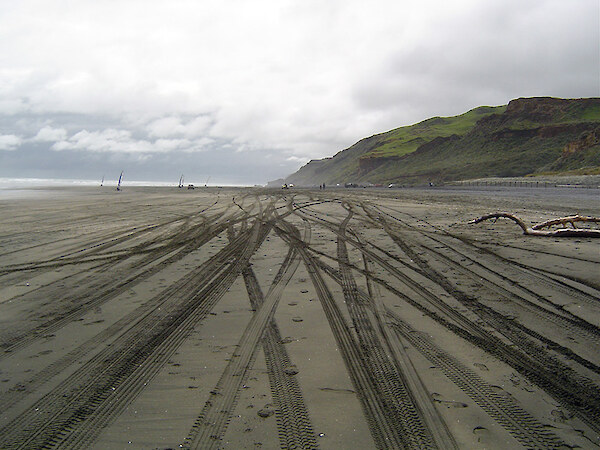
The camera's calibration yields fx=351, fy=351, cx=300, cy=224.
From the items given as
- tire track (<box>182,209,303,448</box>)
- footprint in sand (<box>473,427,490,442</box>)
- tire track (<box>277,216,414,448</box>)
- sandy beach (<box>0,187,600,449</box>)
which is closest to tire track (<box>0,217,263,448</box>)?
→ sandy beach (<box>0,187,600,449</box>)

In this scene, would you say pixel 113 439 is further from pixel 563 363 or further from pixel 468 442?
pixel 563 363

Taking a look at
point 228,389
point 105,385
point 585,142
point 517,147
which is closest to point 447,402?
point 228,389

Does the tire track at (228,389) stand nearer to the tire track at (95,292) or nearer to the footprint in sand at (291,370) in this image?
the footprint in sand at (291,370)

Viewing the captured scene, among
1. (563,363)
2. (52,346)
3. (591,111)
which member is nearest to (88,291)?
(52,346)

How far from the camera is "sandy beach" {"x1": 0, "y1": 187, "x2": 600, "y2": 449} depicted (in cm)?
280

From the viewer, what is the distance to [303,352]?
13.2ft

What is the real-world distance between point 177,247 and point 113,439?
8007 mm

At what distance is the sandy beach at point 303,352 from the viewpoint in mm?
2805

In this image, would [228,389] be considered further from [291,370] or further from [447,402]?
[447,402]

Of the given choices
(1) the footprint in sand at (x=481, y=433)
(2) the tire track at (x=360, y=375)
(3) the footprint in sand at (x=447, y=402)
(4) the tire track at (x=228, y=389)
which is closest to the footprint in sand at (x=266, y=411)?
(4) the tire track at (x=228, y=389)

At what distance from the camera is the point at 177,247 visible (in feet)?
34.0

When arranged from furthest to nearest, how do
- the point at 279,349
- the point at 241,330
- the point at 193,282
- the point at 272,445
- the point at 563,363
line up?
1. the point at 193,282
2. the point at 241,330
3. the point at 279,349
4. the point at 563,363
5. the point at 272,445

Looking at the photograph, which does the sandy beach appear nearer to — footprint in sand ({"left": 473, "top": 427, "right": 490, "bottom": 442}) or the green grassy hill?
footprint in sand ({"left": 473, "top": 427, "right": 490, "bottom": 442})

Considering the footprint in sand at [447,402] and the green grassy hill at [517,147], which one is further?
the green grassy hill at [517,147]
